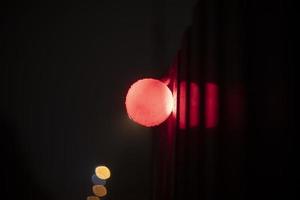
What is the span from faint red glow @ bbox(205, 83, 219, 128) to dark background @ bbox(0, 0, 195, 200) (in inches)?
104

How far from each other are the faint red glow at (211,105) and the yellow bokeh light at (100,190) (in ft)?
10.7

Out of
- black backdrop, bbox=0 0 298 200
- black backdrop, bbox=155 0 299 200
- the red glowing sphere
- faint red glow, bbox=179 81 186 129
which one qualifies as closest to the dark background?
black backdrop, bbox=0 0 298 200

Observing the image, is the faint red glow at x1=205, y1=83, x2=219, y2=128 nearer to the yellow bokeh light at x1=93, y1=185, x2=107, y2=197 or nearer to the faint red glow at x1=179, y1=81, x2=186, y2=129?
the faint red glow at x1=179, y1=81, x2=186, y2=129

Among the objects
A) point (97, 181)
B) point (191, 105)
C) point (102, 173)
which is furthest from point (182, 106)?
point (97, 181)

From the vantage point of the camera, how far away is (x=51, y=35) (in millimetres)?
5906

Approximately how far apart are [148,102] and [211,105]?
26.7 inches

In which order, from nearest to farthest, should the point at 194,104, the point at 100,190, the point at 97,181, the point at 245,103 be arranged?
the point at 245,103
the point at 194,104
the point at 100,190
the point at 97,181

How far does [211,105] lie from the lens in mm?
2500

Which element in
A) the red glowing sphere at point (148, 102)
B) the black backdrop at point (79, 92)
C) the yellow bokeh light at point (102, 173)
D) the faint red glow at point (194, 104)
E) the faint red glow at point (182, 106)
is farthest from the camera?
the yellow bokeh light at point (102, 173)

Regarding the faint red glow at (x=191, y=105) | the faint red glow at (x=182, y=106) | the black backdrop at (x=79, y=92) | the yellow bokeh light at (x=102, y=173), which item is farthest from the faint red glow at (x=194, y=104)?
the yellow bokeh light at (x=102, y=173)

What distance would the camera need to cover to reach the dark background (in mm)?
5457

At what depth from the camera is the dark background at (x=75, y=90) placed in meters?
5.46

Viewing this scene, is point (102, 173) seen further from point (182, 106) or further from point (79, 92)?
point (182, 106)

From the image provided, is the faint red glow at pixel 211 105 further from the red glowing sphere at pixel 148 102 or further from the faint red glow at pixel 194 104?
the red glowing sphere at pixel 148 102
